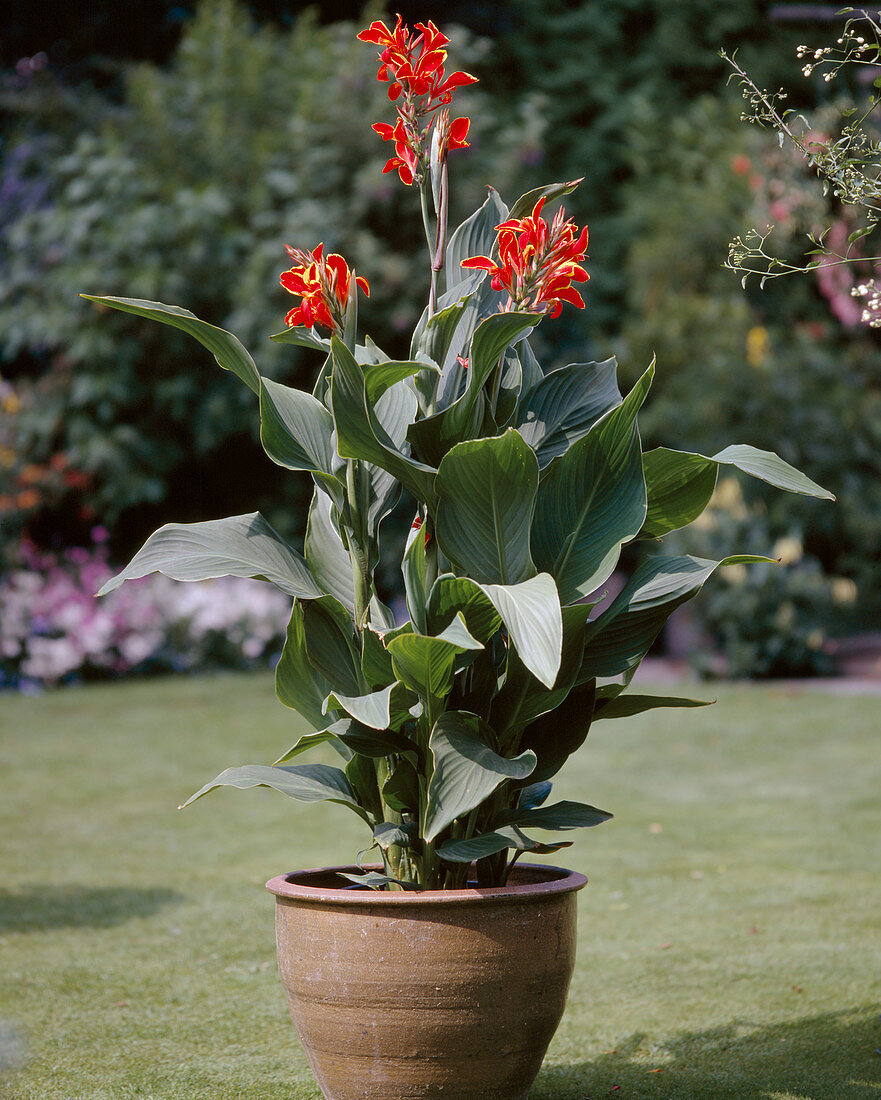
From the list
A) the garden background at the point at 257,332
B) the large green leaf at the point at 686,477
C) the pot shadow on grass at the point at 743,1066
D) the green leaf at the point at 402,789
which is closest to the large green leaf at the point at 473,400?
the large green leaf at the point at 686,477

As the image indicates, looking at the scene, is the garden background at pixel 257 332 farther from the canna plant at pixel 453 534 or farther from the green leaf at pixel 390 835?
the green leaf at pixel 390 835

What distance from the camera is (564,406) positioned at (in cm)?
234

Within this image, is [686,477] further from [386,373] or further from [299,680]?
Answer: [299,680]

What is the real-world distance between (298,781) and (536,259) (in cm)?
100

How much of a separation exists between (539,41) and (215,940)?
10838mm

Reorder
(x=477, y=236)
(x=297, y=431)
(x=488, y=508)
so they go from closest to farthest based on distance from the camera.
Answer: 1. (x=488, y=508)
2. (x=297, y=431)
3. (x=477, y=236)

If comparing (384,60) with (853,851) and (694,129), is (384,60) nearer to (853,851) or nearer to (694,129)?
(853,851)

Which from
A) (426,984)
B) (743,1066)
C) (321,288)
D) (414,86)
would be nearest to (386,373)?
(321,288)

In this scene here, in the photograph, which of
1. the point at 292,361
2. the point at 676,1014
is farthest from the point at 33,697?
the point at 676,1014

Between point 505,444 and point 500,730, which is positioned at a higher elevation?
point 505,444

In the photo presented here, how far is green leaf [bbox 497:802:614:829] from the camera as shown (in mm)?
2167

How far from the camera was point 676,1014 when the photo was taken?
293cm

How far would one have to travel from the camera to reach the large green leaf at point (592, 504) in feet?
6.78

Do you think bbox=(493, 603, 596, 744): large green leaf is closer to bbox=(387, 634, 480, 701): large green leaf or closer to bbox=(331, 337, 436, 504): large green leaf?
bbox=(387, 634, 480, 701): large green leaf
